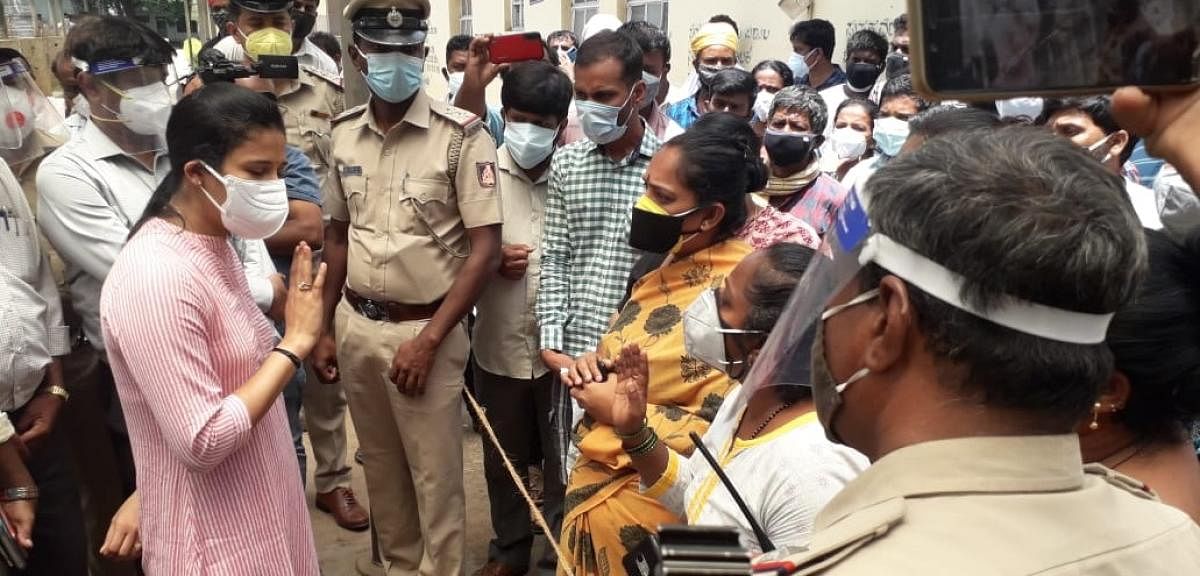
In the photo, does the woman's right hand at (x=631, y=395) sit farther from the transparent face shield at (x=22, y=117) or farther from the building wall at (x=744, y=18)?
the building wall at (x=744, y=18)

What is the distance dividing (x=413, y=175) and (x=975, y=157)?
247cm

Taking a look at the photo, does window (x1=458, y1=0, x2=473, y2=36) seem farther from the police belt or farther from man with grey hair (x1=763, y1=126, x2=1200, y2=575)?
man with grey hair (x1=763, y1=126, x2=1200, y2=575)

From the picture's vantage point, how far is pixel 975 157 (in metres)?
0.98

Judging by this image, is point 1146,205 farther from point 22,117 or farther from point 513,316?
point 22,117

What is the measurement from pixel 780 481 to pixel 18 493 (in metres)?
2.09

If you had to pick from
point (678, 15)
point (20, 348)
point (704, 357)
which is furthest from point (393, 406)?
point (678, 15)

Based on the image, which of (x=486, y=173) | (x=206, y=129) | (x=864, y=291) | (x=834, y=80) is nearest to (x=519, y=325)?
(x=486, y=173)

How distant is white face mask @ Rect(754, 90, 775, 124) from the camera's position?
224 inches

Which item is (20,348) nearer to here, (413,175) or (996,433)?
(413,175)

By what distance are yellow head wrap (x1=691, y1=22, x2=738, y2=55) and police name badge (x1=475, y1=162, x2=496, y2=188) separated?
3.78 meters

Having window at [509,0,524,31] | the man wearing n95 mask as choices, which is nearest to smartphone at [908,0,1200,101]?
the man wearing n95 mask

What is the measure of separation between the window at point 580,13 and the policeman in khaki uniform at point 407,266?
782 cm

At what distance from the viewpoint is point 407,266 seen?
319cm

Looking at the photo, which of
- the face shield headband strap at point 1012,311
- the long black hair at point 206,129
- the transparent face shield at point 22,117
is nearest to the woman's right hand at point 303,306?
the long black hair at point 206,129
